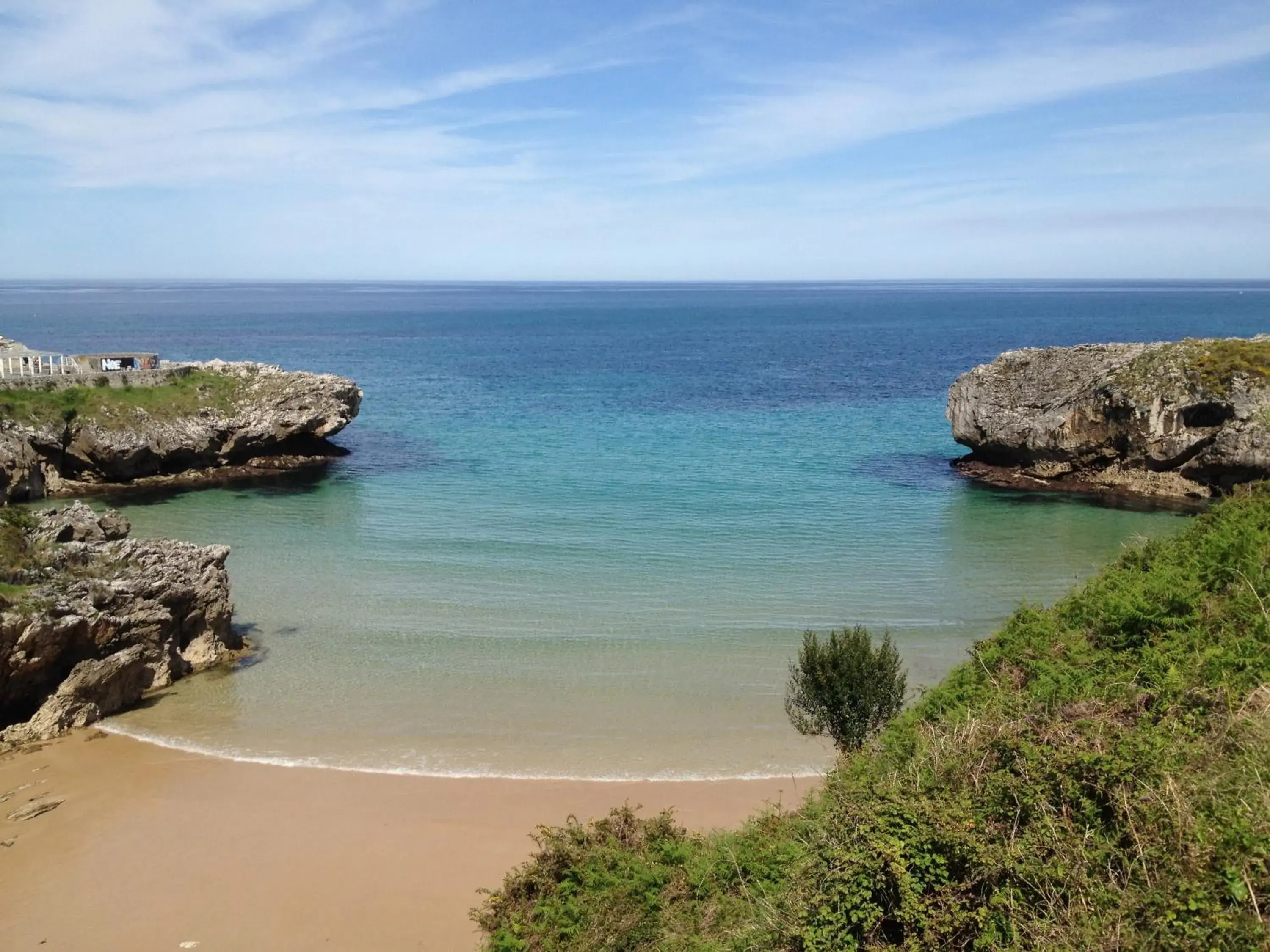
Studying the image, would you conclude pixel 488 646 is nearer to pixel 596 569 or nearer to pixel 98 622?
pixel 596 569

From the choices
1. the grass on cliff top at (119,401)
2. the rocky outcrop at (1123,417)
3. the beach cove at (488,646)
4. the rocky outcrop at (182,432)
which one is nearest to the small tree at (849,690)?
the beach cove at (488,646)

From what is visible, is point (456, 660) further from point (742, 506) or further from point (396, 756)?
point (742, 506)

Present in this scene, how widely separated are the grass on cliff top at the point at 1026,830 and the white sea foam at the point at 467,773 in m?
4.01

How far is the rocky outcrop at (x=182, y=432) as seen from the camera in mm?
42812

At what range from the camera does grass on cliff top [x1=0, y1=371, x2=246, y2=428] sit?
43344 millimetres

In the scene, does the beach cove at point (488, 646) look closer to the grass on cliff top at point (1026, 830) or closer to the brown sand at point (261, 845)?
the brown sand at point (261, 845)

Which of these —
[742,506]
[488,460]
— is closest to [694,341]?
[488,460]

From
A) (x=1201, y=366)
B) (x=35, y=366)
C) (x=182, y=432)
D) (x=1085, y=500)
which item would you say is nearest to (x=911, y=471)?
(x=1085, y=500)

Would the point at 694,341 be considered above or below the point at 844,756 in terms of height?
above

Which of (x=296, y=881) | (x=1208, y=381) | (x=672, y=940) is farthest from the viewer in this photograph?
(x=1208, y=381)

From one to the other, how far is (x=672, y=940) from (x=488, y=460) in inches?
1565

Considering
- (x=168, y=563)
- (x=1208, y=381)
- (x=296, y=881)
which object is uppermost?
(x=1208, y=381)

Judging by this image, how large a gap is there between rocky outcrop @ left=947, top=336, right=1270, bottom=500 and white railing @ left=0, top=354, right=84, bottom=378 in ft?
145

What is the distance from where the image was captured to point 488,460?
164 feet
